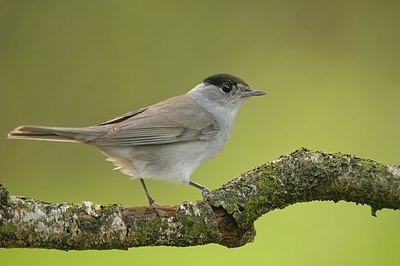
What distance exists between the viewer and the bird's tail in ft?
12.4

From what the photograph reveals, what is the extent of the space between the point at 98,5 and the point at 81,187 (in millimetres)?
1777

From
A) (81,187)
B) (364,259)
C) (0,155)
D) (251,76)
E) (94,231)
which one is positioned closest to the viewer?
(94,231)

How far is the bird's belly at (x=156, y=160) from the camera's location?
417 cm

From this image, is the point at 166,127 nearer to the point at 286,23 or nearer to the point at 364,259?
the point at 364,259

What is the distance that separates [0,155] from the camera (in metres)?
5.37

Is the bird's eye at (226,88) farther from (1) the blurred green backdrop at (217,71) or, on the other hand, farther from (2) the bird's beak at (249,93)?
(1) the blurred green backdrop at (217,71)

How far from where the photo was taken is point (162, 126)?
4.34 m

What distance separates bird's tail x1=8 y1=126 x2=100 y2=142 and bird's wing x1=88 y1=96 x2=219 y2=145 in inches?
2.3

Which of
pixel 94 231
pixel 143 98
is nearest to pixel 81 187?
pixel 143 98

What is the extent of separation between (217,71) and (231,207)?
2622 mm

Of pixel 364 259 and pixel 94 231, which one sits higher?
pixel 94 231

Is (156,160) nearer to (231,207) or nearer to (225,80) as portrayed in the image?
(225,80)

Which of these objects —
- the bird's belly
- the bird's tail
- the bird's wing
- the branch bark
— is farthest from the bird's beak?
the branch bark

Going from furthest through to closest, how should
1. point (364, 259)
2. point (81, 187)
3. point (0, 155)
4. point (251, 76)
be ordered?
point (251, 76)
point (0, 155)
point (81, 187)
point (364, 259)
